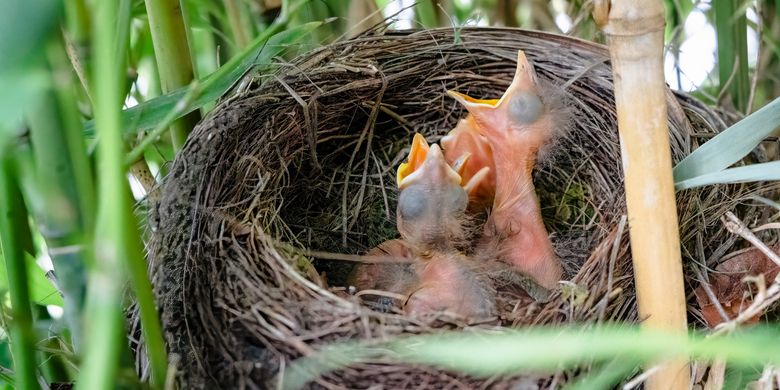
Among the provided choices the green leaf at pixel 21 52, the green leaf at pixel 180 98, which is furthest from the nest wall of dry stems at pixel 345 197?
the green leaf at pixel 21 52

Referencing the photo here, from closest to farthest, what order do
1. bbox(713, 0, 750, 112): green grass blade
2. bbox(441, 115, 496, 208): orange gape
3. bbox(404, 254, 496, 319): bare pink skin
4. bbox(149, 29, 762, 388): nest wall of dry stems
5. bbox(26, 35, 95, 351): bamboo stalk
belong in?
bbox(26, 35, 95, 351): bamboo stalk → bbox(149, 29, 762, 388): nest wall of dry stems → bbox(404, 254, 496, 319): bare pink skin → bbox(713, 0, 750, 112): green grass blade → bbox(441, 115, 496, 208): orange gape

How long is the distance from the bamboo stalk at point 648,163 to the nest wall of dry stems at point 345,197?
0.42 feet

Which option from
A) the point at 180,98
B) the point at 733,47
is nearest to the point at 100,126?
the point at 180,98

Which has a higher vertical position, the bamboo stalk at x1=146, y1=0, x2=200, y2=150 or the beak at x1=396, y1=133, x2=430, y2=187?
the bamboo stalk at x1=146, y1=0, x2=200, y2=150

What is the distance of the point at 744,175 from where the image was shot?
0.59 m

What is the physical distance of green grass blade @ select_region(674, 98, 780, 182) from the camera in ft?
2.05

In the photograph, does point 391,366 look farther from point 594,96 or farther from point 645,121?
point 594,96

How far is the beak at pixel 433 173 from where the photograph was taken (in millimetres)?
969

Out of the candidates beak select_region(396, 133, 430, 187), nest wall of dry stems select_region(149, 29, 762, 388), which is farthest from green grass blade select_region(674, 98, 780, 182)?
beak select_region(396, 133, 430, 187)

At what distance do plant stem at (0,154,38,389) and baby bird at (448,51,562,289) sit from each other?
0.67 metres

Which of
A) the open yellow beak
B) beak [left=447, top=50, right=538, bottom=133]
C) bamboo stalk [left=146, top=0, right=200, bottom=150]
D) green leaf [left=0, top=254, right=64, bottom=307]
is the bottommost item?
green leaf [left=0, top=254, right=64, bottom=307]

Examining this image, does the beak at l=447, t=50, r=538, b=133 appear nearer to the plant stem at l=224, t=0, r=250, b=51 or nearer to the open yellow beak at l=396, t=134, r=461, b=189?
the open yellow beak at l=396, t=134, r=461, b=189

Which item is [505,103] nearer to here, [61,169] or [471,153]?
[471,153]

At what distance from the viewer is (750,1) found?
3.24 feet
